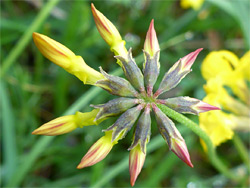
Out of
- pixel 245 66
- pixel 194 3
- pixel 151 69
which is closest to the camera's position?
pixel 151 69

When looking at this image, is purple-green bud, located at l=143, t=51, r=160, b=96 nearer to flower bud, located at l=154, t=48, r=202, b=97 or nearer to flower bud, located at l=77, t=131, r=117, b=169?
flower bud, located at l=154, t=48, r=202, b=97

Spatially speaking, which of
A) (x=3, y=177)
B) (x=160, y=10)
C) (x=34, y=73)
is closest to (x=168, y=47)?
(x=160, y=10)

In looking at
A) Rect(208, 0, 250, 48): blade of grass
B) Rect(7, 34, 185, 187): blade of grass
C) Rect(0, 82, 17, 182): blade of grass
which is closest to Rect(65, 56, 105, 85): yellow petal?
Rect(7, 34, 185, 187): blade of grass

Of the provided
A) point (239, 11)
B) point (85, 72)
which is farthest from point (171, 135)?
point (239, 11)

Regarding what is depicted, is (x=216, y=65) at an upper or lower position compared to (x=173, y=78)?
upper

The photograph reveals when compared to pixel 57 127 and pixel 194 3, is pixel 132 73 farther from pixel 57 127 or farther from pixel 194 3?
pixel 194 3

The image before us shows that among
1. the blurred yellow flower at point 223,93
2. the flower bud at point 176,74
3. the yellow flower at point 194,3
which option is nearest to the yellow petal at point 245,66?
the blurred yellow flower at point 223,93

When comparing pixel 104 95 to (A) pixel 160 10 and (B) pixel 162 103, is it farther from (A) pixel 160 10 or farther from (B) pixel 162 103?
(B) pixel 162 103
